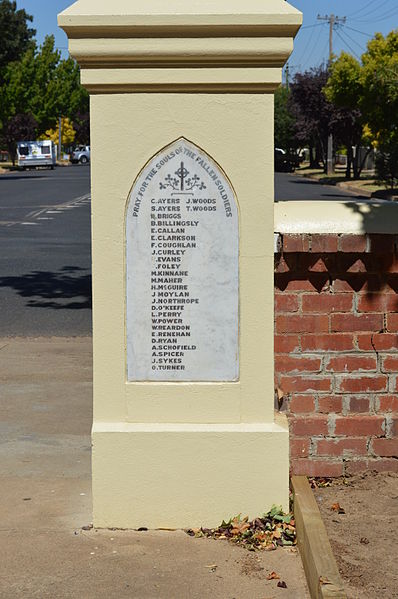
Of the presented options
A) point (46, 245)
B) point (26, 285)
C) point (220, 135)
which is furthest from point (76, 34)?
point (46, 245)

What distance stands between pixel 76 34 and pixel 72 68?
4278 inches

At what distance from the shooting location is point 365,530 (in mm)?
5121

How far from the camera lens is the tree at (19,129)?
314ft

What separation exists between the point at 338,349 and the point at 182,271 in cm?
104

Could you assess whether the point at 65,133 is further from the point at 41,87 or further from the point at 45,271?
the point at 45,271

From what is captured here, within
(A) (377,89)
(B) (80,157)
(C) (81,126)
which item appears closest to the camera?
(A) (377,89)

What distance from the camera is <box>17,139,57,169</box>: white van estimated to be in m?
89.3

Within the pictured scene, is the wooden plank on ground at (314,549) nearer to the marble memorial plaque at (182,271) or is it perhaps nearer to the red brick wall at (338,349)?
the red brick wall at (338,349)

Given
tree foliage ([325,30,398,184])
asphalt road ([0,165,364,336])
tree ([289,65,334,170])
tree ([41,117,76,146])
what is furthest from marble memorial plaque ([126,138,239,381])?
tree ([41,117,76,146])

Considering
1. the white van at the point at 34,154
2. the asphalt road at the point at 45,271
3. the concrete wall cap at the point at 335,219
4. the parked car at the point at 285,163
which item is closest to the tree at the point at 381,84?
the asphalt road at the point at 45,271

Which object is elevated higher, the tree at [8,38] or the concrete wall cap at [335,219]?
the tree at [8,38]

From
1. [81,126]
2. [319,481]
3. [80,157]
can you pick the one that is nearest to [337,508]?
[319,481]

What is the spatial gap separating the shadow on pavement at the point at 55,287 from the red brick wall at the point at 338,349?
24.8 ft

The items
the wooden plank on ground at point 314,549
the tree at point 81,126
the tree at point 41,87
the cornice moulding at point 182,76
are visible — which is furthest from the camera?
the tree at point 81,126
